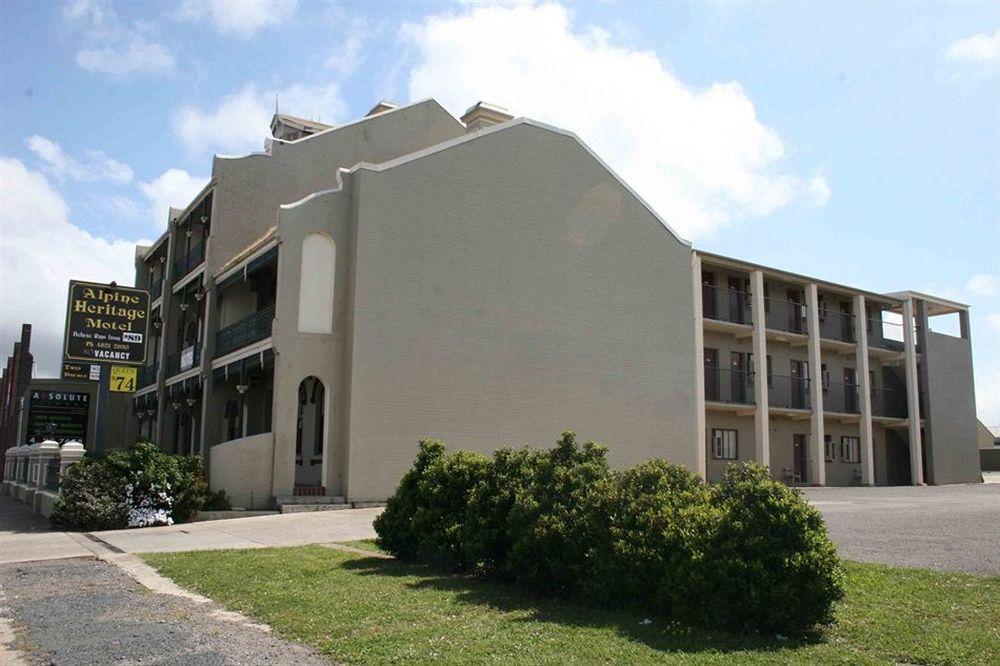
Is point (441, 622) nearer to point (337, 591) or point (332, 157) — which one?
point (337, 591)

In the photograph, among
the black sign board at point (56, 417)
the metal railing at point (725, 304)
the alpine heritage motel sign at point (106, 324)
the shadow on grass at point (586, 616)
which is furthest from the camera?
the black sign board at point (56, 417)

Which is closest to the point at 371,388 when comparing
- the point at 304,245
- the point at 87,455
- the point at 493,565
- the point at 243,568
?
the point at 304,245

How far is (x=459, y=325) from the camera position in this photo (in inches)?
951

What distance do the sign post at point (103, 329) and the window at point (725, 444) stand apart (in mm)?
21279

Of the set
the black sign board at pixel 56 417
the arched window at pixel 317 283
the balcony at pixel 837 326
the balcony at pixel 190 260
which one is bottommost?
the black sign board at pixel 56 417

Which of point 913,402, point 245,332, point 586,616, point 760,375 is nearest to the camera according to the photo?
point 586,616

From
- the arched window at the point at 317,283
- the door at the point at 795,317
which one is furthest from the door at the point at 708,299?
the arched window at the point at 317,283

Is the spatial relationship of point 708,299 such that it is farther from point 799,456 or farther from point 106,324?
point 106,324

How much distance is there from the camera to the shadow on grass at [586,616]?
6.34 m

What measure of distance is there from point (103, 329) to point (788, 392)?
26219 millimetres

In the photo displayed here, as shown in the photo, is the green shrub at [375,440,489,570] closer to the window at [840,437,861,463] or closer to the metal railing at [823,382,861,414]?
the metal railing at [823,382,861,414]

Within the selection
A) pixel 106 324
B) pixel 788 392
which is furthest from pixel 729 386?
pixel 106 324

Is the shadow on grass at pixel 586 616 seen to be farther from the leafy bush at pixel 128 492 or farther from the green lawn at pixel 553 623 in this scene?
the leafy bush at pixel 128 492

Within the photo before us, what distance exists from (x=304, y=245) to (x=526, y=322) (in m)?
6.74
